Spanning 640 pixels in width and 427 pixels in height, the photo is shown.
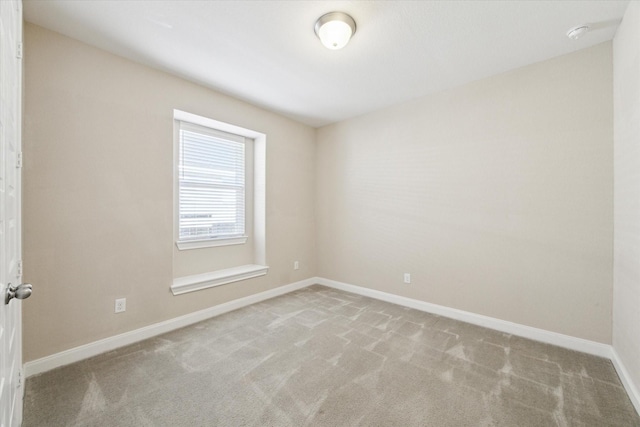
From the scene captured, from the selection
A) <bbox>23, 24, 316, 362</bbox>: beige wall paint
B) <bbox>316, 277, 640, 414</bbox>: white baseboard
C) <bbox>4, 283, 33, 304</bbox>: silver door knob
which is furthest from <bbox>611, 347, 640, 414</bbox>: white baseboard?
<bbox>23, 24, 316, 362</bbox>: beige wall paint

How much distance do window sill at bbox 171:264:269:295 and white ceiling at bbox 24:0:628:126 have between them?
87.3 inches

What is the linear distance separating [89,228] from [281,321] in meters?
2.00

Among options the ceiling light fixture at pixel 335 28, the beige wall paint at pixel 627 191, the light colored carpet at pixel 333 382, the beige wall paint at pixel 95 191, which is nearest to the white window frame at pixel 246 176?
the beige wall paint at pixel 95 191

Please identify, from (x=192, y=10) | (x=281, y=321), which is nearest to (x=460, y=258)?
(x=281, y=321)

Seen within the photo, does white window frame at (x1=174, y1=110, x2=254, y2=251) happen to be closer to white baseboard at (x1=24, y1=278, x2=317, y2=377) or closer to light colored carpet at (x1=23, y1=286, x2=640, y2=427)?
white baseboard at (x1=24, y1=278, x2=317, y2=377)

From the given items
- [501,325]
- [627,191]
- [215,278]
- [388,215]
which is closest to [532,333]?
[501,325]

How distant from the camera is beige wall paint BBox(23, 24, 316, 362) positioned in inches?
80.4

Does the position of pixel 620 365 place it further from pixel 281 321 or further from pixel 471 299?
pixel 281 321

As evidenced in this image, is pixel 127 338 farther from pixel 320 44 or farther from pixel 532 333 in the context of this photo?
pixel 532 333

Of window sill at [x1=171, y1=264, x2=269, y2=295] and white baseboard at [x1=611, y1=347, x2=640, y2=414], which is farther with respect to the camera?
window sill at [x1=171, y1=264, x2=269, y2=295]

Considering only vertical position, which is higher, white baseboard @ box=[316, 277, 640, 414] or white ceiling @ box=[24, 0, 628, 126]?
white ceiling @ box=[24, 0, 628, 126]

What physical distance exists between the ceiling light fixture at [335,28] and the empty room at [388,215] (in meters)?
0.02

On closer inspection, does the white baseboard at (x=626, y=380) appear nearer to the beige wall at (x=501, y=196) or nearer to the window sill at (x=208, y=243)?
the beige wall at (x=501, y=196)

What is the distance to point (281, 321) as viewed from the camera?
117 inches
